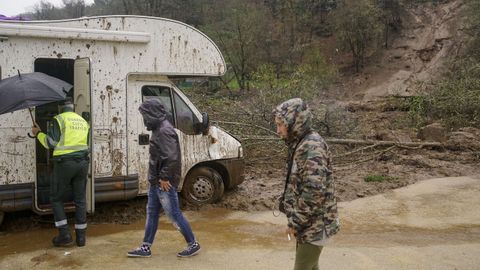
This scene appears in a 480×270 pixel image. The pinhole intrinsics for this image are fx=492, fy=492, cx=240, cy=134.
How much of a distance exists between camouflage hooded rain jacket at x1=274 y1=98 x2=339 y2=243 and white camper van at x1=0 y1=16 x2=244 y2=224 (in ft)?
10.6

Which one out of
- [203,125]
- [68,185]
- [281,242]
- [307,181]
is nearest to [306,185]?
[307,181]

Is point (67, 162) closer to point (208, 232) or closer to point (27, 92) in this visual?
point (27, 92)

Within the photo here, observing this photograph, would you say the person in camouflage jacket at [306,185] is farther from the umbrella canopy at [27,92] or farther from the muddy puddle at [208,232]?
the umbrella canopy at [27,92]

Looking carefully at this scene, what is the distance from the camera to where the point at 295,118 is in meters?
3.54

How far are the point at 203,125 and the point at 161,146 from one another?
2.34 meters

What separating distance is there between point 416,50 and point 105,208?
26.5 metres

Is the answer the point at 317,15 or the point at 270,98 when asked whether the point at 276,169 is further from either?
the point at 317,15

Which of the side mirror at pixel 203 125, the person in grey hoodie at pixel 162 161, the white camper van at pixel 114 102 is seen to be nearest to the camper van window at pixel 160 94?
the white camper van at pixel 114 102

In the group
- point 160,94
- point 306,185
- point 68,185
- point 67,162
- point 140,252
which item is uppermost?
point 160,94

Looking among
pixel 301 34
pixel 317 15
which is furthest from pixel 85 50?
pixel 317 15

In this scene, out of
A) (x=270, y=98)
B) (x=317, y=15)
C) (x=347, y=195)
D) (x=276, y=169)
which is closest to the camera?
(x=347, y=195)

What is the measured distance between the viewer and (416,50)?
2983 cm

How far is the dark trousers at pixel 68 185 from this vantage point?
5633mm

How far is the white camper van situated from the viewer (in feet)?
20.4
